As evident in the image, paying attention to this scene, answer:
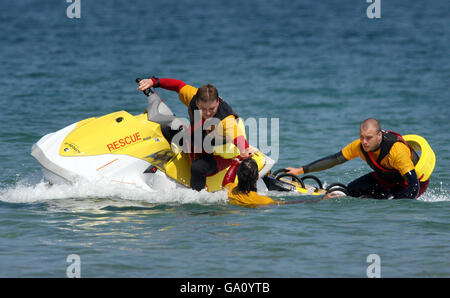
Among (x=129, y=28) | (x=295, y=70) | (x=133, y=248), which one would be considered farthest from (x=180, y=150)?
(x=129, y=28)

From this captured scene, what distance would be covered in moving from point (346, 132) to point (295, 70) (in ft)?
24.6

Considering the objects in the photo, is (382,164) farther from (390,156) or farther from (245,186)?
(245,186)

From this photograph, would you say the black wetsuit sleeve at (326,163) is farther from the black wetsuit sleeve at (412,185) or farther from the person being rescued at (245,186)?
the black wetsuit sleeve at (412,185)

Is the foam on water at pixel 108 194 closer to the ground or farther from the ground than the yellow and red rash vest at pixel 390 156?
closer to the ground

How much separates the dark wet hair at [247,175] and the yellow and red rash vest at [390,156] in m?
1.22

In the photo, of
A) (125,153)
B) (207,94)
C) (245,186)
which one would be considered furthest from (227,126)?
(125,153)

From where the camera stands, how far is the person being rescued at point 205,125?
746cm

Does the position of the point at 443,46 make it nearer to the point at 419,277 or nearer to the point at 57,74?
the point at 57,74

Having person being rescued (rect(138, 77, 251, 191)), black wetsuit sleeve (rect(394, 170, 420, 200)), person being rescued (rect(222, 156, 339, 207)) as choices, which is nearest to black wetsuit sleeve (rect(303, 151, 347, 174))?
person being rescued (rect(222, 156, 339, 207))

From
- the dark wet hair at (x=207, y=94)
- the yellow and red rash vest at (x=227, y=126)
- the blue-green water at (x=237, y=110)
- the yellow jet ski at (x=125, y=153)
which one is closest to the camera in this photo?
the blue-green water at (x=237, y=110)

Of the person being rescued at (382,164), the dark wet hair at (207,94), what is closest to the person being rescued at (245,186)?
the person being rescued at (382,164)

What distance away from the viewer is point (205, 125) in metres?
7.68

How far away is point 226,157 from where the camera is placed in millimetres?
7969

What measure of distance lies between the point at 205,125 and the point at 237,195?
0.89 m
